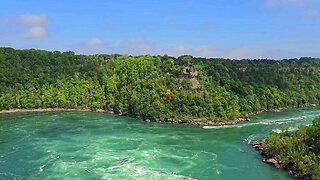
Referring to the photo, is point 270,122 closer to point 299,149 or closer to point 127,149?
point 299,149

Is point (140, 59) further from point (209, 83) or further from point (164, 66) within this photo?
point (209, 83)

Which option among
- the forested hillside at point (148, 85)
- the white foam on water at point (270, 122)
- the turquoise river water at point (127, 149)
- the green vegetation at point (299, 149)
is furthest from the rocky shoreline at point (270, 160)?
the forested hillside at point (148, 85)

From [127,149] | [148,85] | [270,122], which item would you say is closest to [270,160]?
[127,149]

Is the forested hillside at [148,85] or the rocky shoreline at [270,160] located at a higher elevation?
the forested hillside at [148,85]

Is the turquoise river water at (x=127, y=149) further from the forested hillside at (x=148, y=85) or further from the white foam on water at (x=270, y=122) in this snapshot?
the forested hillside at (x=148, y=85)

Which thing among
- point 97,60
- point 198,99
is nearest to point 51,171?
point 198,99

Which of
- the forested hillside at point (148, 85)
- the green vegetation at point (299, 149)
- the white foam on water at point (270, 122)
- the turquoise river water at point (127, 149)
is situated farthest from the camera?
the forested hillside at point (148, 85)

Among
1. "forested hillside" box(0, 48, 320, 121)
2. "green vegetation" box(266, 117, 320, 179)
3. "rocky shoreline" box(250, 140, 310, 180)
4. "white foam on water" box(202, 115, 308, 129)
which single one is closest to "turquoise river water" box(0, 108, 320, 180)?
"white foam on water" box(202, 115, 308, 129)
